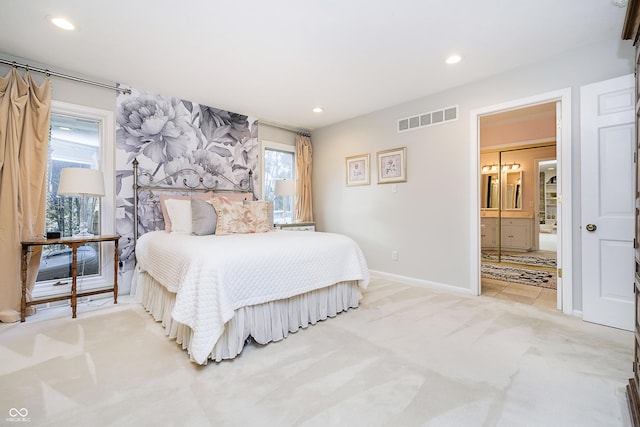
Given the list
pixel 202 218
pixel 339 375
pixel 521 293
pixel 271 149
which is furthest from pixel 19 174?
pixel 521 293

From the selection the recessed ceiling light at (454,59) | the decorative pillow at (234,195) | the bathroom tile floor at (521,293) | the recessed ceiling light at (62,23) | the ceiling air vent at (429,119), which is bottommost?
the bathroom tile floor at (521,293)

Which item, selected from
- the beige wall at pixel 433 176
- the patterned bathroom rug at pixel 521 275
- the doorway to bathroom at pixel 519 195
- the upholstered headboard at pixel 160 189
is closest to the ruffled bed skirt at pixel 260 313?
the upholstered headboard at pixel 160 189

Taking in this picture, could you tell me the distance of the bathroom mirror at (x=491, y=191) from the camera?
557 cm

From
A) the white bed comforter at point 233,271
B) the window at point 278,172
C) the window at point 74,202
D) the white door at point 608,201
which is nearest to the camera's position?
the white bed comforter at point 233,271

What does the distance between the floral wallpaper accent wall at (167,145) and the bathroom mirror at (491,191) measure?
171 inches

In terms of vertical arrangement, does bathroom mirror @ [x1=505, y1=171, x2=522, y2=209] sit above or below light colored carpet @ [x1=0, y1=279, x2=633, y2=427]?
above

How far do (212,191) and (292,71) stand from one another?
6.46 feet

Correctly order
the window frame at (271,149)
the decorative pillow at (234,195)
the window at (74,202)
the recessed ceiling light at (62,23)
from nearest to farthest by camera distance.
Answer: the recessed ceiling light at (62,23) → the window at (74,202) → the decorative pillow at (234,195) → the window frame at (271,149)

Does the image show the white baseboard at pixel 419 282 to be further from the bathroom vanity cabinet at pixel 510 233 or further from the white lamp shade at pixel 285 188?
the bathroom vanity cabinet at pixel 510 233

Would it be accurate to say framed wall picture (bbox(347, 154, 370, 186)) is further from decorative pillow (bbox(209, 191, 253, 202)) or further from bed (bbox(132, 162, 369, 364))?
bed (bbox(132, 162, 369, 364))

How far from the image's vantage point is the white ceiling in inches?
82.3

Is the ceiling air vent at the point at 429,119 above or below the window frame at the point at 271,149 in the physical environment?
above

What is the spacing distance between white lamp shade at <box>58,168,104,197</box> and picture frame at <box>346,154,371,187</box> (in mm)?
3212

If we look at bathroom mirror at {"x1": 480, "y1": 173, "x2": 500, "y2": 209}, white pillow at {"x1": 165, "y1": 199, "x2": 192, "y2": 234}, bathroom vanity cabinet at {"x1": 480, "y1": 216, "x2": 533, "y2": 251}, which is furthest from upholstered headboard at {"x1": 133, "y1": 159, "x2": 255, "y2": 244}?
bathroom vanity cabinet at {"x1": 480, "y1": 216, "x2": 533, "y2": 251}
